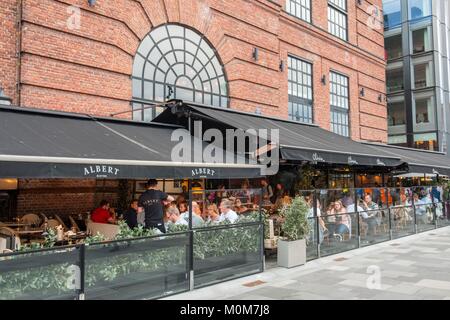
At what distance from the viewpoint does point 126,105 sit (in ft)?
36.0

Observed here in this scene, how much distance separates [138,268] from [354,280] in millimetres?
3840

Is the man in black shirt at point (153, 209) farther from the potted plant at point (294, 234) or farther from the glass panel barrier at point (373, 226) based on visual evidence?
the glass panel barrier at point (373, 226)

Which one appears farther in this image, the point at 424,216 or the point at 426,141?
the point at 426,141

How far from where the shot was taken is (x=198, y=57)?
1319cm

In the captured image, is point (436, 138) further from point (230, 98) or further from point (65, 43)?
point (65, 43)

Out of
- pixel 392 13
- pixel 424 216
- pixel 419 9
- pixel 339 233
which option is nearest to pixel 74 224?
pixel 339 233

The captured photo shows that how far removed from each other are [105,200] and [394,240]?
8421 millimetres

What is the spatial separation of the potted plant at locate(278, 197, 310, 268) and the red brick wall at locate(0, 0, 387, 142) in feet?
17.2

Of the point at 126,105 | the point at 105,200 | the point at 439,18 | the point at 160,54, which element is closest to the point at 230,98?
the point at 160,54

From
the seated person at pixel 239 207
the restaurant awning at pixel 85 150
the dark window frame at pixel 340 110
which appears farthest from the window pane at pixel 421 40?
the seated person at pixel 239 207

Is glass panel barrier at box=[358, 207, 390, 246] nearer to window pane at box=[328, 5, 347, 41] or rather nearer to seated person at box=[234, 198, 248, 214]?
seated person at box=[234, 198, 248, 214]

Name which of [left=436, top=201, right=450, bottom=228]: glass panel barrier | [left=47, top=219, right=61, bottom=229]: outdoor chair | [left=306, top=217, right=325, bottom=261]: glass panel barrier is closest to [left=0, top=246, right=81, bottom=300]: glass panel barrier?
[left=47, top=219, right=61, bottom=229]: outdoor chair

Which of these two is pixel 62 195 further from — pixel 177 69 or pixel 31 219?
pixel 177 69

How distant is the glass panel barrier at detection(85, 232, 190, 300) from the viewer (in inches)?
219
